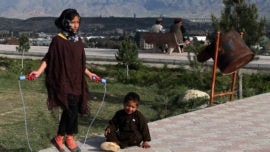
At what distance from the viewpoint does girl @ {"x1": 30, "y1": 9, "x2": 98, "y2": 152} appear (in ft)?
17.5

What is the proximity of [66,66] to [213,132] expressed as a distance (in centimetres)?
230

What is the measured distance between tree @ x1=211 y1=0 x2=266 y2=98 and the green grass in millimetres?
1288

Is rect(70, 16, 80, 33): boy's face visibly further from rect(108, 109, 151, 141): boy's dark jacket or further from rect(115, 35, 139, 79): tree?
rect(115, 35, 139, 79): tree

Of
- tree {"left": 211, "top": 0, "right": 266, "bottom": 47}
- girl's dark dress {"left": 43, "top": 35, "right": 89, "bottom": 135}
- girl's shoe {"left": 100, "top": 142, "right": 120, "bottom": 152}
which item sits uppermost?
tree {"left": 211, "top": 0, "right": 266, "bottom": 47}

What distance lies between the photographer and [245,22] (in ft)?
34.7

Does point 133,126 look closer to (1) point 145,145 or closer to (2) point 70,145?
(1) point 145,145

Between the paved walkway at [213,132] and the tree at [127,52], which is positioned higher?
the tree at [127,52]

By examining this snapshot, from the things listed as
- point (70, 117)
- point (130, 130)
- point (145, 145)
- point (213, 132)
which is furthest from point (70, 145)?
point (213, 132)

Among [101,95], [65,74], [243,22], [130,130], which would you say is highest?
[243,22]

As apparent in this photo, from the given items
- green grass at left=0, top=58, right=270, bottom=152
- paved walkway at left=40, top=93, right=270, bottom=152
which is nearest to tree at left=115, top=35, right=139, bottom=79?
green grass at left=0, top=58, right=270, bottom=152

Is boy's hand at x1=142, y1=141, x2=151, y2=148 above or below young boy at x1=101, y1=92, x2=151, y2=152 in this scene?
below

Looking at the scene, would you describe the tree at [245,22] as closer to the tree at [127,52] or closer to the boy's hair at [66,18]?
the tree at [127,52]

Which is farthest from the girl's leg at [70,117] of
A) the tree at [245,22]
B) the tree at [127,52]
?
the tree at [127,52]

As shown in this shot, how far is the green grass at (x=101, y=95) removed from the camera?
24.7 feet
